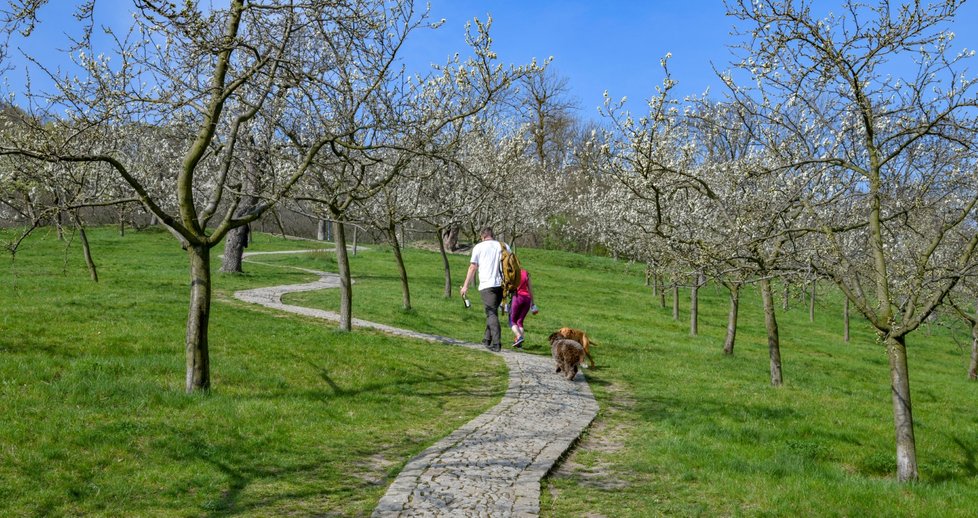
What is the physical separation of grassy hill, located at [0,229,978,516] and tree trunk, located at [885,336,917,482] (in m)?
0.62

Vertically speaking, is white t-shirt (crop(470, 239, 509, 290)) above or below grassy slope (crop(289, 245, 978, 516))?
above

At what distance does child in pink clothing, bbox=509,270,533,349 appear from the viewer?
16.1 metres

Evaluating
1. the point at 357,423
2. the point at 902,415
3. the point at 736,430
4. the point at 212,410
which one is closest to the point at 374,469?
the point at 357,423

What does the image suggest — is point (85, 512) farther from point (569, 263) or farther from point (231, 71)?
point (569, 263)

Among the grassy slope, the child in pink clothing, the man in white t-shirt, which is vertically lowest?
the grassy slope

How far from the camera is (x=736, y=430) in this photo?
10.1m

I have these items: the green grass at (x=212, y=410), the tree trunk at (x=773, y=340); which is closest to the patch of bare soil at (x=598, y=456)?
the green grass at (x=212, y=410)

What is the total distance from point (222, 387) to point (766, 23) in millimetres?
8553

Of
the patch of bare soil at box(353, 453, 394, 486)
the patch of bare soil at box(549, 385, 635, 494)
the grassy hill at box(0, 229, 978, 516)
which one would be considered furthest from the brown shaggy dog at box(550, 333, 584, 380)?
the patch of bare soil at box(353, 453, 394, 486)

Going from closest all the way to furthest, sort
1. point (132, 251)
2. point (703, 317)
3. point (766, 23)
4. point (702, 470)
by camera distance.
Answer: point (702, 470) < point (766, 23) < point (703, 317) < point (132, 251)

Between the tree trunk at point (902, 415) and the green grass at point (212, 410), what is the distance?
5328mm

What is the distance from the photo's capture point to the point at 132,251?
4269 centimetres

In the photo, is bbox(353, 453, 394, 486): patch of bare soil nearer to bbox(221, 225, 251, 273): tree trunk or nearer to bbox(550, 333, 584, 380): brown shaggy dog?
bbox(550, 333, 584, 380): brown shaggy dog

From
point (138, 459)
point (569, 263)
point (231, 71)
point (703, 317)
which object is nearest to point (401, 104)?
point (231, 71)
